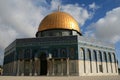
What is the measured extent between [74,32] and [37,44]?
7.24 metres

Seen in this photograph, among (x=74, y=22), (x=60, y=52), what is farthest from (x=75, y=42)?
(x=74, y=22)

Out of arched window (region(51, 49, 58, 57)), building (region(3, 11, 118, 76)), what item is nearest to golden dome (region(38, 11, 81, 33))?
building (region(3, 11, 118, 76))

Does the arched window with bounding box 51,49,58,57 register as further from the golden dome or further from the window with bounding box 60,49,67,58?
the golden dome

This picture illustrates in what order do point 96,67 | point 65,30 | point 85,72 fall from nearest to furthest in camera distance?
point 85,72
point 96,67
point 65,30

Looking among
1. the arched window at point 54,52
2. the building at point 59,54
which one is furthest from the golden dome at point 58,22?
the arched window at point 54,52

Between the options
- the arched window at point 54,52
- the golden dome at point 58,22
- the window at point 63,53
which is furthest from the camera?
the golden dome at point 58,22

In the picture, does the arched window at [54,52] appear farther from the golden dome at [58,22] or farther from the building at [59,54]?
the golden dome at [58,22]

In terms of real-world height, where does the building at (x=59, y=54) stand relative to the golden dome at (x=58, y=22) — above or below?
below

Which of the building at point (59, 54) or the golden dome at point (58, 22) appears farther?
the golden dome at point (58, 22)

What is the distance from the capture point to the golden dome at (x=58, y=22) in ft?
95.3

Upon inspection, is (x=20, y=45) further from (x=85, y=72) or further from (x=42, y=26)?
(x=85, y=72)

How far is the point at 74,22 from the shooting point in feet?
101

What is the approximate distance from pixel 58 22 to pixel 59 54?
6.54 m

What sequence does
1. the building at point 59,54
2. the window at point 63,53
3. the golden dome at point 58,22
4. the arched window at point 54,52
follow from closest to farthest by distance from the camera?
the building at point 59,54 < the window at point 63,53 < the arched window at point 54,52 < the golden dome at point 58,22
